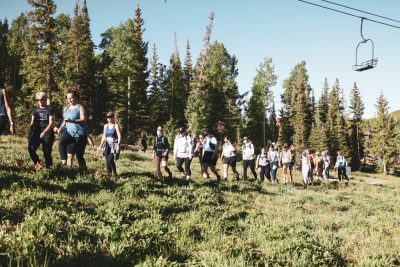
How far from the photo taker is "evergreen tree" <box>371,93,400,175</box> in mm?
81125

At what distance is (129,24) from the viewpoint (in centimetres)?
5722

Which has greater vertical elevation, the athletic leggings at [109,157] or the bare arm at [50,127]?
the bare arm at [50,127]

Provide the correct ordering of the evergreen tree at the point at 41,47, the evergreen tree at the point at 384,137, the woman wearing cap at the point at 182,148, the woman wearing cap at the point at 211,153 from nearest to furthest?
the woman wearing cap at the point at 182,148 < the woman wearing cap at the point at 211,153 < the evergreen tree at the point at 41,47 < the evergreen tree at the point at 384,137

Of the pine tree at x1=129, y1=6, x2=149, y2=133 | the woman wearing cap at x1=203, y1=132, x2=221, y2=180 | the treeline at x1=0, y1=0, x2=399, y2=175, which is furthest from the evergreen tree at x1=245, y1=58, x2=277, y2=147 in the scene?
the woman wearing cap at x1=203, y1=132, x2=221, y2=180

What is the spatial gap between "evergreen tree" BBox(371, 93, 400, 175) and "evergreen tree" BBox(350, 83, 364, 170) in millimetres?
4274

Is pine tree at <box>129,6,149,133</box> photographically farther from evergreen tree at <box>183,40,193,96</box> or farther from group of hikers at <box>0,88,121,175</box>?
group of hikers at <box>0,88,121,175</box>

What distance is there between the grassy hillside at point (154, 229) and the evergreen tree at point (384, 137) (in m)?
77.9

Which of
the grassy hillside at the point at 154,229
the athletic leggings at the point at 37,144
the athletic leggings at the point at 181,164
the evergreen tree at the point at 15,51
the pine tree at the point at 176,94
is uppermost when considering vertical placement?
the evergreen tree at the point at 15,51

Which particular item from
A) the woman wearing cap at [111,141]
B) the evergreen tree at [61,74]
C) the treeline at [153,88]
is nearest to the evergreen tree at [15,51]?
the treeline at [153,88]

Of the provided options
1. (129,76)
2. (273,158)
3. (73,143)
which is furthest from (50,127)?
(129,76)

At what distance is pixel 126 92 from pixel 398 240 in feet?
165

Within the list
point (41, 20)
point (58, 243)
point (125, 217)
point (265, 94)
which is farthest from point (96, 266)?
point (265, 94)

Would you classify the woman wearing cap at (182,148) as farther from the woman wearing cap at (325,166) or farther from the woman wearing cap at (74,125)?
the woman wearing cap at (325,166)

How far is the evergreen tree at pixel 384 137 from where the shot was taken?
266ft
